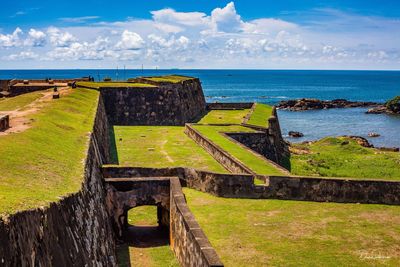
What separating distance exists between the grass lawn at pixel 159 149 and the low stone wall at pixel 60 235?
334 inches

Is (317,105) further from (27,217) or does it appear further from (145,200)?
(27,217)

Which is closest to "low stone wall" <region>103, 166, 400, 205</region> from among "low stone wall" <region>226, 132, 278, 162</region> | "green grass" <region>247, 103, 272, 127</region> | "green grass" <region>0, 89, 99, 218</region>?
"green grass" <region>0, 89, 99, 218</region>

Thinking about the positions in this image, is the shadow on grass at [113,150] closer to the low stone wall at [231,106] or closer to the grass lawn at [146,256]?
the grass lawn at [146,256]

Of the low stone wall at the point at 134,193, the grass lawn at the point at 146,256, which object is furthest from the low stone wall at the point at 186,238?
the low stone wall at the point at 134,193

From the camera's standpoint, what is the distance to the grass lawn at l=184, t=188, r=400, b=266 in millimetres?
13172

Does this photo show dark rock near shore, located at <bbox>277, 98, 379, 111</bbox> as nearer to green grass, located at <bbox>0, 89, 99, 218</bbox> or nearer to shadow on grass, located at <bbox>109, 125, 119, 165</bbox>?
shadow on grass, located at <bbox>109, 125, 119, 165</bbox>

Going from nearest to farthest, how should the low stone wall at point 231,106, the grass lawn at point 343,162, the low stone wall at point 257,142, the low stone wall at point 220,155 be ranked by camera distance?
1. the low stone wall at point 220,155
2. the grass lawn at point 343,162
3. the low stone wall at point 257,142
4. the low stone wall at point 231,106

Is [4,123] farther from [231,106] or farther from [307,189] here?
[231,106]

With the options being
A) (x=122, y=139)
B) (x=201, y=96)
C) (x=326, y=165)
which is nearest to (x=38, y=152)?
(x=122, y=139)

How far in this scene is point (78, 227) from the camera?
10828mm

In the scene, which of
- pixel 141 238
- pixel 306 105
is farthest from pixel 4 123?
pixel 306 105

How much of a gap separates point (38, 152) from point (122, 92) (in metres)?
28.8

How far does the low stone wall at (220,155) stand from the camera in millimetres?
21959

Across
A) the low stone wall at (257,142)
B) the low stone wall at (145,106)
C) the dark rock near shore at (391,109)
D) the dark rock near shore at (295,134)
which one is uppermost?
the low stone wall at (145,106)
